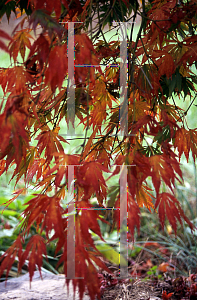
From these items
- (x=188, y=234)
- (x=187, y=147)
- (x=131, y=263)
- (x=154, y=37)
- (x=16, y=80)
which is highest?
(x=154, y=37)

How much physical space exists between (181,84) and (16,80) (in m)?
0.47

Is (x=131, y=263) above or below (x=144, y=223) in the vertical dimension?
below

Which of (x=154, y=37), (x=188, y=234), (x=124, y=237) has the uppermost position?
(x=154, y=37)

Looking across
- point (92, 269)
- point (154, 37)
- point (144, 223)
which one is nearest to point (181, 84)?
point (154, 37)

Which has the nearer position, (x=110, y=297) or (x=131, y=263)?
(x=110, y=297)

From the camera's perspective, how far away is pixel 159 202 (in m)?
0.53

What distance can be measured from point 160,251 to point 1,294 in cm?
93

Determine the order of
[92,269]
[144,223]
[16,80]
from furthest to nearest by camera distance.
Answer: [144,223] → [16,80] → [92,269]

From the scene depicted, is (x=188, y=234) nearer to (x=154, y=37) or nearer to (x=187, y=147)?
(x=187, y=147)

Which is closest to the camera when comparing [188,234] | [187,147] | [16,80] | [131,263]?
[16,80]

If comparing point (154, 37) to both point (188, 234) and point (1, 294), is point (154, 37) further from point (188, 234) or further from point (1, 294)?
point (188, 234)

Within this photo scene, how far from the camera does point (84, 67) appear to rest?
1.99ft

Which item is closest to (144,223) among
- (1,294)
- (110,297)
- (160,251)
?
(160,251)

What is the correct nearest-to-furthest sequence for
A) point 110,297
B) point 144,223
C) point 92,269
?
point 92,269
point 110,297
point 144,223
